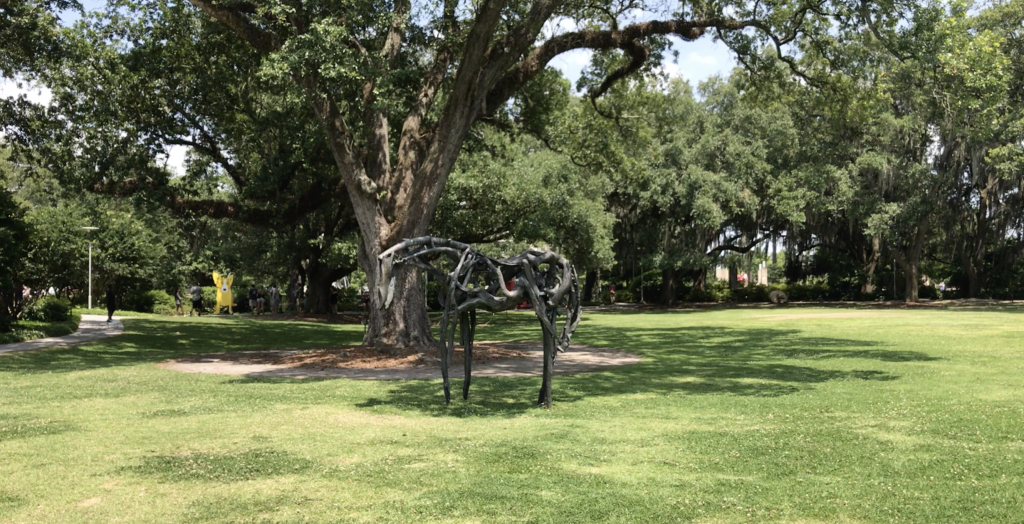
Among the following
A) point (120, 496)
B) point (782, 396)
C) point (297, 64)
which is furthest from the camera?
point (297, 64)

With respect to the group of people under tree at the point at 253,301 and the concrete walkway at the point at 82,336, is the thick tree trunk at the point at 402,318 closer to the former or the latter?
the concrete walkway at the point at 82,336

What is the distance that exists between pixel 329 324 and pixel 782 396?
21419 mm

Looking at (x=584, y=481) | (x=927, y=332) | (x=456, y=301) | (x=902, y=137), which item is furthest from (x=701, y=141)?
(x=584, y=481)

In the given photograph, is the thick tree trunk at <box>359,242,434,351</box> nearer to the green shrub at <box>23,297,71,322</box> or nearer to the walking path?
the walking path

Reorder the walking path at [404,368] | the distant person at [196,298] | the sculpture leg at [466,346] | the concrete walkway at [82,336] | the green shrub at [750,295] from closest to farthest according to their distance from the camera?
the sculpture leg at [466,346], the walking path at [404,368], the concrete walkway at [82,336], the distant person at [196,298], the green shrub at [750,295]

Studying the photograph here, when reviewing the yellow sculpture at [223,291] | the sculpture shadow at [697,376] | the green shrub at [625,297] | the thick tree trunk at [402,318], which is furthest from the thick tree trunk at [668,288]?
the thick tree trunk at [402,318]

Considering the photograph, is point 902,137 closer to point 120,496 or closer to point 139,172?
point 139,172

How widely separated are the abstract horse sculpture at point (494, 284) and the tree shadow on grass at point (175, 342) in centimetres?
801

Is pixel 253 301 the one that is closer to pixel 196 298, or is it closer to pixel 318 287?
pixel 196 298

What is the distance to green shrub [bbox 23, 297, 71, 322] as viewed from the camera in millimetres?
26062

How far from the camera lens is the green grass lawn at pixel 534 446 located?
5.52 metres

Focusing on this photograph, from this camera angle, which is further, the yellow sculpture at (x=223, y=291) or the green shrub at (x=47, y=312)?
the yellow sculpture at (x=223, y=291)

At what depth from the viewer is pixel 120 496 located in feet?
19.0

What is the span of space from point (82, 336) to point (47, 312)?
5.81 m
